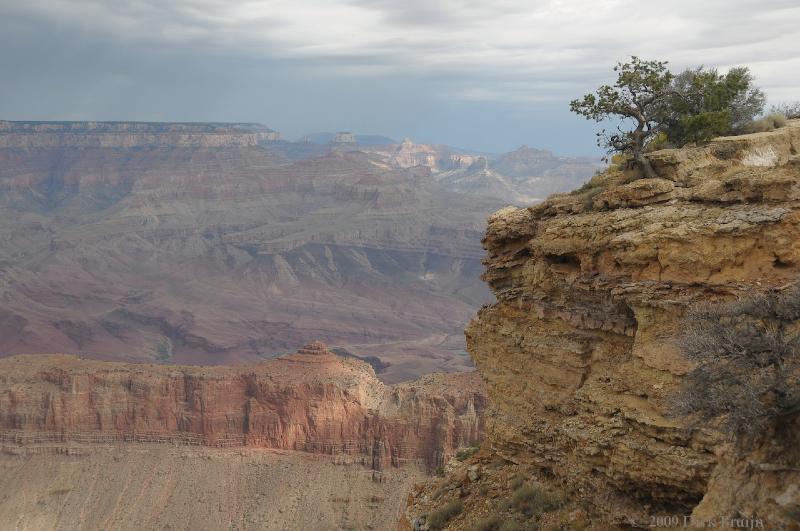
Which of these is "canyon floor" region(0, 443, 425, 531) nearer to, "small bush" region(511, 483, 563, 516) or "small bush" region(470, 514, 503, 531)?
"small bush" region(470, 514, 503, 531)

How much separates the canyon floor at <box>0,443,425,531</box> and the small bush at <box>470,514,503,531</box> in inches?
1078

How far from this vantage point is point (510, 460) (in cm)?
1562

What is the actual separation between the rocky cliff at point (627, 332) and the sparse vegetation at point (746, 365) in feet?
1.61

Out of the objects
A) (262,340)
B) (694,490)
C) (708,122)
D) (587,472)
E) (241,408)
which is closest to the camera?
(694,490)

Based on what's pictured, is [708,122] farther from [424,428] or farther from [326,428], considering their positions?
[326,428]

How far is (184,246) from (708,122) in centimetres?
17035

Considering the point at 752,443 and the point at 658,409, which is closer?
the point at 752,443

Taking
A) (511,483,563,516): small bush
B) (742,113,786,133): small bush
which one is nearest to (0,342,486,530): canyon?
(511,483,563,516): small bush

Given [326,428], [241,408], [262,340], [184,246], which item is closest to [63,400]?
[241,408]

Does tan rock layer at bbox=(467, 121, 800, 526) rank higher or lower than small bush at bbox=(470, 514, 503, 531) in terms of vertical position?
higher

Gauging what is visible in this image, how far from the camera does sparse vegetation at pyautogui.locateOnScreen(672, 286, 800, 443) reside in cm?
886

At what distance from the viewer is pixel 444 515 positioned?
15.1m

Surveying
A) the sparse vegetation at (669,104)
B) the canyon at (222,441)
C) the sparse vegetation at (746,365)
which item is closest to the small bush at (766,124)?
the sparse vegetation at (669,104)

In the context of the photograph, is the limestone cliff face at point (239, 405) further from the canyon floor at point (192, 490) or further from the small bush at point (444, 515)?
the small bush at point (444, 515)
